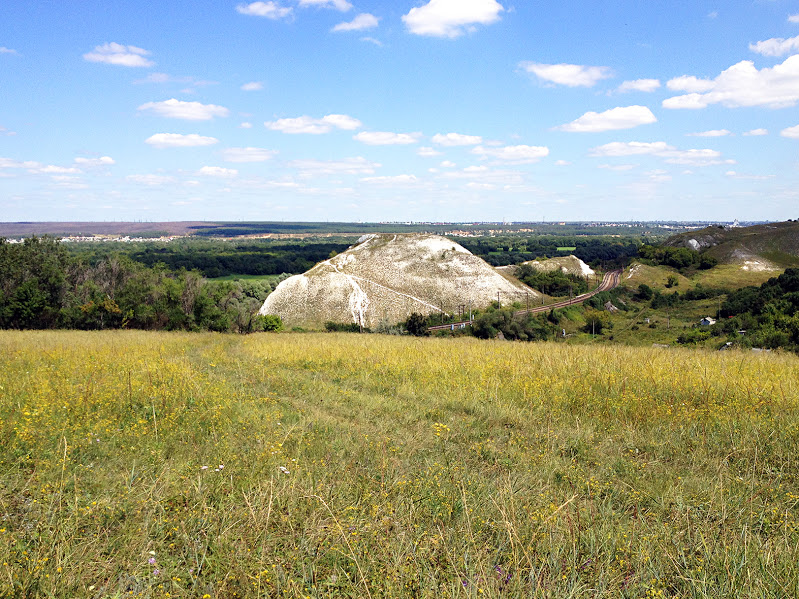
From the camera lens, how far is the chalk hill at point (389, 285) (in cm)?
6225

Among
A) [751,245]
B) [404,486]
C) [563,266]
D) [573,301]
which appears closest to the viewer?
[404,486]

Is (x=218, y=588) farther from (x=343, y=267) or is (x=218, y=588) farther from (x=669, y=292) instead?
(x=669, y=292)

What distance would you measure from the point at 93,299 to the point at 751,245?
134 metres

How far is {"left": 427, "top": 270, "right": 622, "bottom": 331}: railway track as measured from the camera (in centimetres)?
5818

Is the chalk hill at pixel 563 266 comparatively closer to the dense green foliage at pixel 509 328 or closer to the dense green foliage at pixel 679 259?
the dense green foliage at pixel 679 259

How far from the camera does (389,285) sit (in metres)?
70.3

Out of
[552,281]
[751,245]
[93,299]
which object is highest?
[751,245]

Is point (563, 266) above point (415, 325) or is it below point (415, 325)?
above

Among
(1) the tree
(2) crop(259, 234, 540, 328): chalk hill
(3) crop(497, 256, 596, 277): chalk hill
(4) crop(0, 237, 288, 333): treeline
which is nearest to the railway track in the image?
(1) the tree

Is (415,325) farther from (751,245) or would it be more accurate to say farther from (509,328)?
(751,245)

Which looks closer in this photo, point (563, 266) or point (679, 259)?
point (563, 266)

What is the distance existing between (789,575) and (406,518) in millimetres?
2535

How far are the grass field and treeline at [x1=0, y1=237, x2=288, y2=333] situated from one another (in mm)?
29421

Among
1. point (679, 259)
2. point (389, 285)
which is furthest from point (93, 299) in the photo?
point (679, 259)
